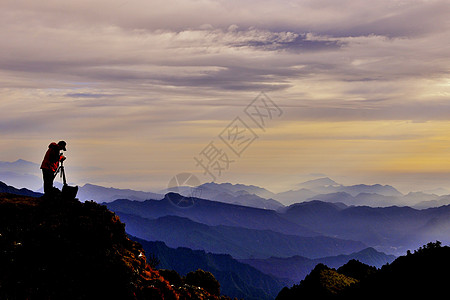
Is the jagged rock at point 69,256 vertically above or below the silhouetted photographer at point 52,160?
below

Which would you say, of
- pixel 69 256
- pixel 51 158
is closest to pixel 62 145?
pixel 51 158

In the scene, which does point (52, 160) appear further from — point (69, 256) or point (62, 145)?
point (69, 256)

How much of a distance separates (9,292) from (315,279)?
25860 mm

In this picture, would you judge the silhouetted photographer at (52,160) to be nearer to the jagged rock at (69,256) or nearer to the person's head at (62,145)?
the person's head at (62,145)

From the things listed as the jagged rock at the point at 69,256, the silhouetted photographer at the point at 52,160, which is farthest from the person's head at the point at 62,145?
the jagged rock at the point at 69,256

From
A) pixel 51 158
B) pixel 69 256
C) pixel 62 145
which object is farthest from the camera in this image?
pixel 51 158

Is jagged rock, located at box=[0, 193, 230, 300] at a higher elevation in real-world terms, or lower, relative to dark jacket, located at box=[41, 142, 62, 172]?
lower

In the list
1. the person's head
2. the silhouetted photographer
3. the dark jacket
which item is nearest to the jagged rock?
the silhouetted photographer

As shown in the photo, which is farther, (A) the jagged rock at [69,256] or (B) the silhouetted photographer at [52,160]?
(B) the silhouetted photographer at [52,160]

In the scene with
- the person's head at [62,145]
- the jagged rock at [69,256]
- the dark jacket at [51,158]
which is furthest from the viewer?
the dark jacket at [51,158]

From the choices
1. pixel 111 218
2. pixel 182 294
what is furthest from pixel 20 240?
pixel 182 294

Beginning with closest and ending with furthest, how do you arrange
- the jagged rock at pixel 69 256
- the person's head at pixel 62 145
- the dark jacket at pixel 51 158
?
the jagged rock at pixel 69 256
the person's head at pixel 62 145
the dark jacket at pixel 51 158

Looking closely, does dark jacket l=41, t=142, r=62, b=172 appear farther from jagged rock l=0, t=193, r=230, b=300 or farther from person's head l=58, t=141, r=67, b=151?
jagged rock l=0, t=193, r=230, b=300

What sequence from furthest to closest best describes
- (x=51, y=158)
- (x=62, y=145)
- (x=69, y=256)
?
(x=51, y=158)
(x=62, y=145)
(x=69, y=256)
